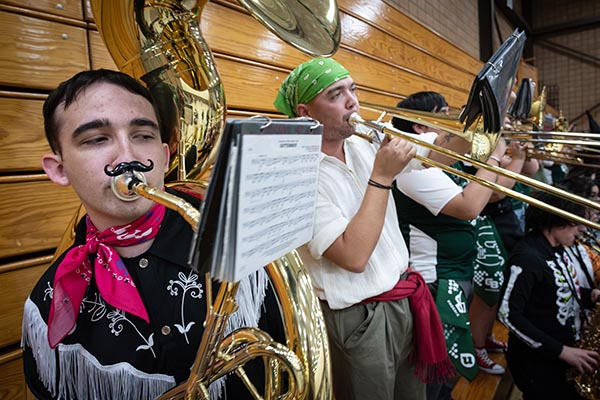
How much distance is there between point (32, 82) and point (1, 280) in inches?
21.7

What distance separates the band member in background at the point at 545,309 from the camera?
1.45 metres

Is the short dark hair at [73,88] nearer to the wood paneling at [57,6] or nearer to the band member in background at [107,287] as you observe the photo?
the band member in background at [107,287]

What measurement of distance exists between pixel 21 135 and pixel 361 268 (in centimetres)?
99

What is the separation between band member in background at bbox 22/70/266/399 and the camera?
24.9 inches

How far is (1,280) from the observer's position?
104cm

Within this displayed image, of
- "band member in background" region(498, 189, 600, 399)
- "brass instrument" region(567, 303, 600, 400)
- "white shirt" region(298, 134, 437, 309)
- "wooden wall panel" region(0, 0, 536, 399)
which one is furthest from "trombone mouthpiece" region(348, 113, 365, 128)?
"brass instrument" region(567, 303, 600, 400)

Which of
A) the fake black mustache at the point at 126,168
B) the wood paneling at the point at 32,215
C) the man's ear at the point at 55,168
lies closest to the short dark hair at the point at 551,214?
the fake black mustache at the point at 126,168

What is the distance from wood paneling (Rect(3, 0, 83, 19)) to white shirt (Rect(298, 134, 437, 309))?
90cm

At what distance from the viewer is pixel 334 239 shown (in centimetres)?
94

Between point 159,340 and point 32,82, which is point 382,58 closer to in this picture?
point 32,82

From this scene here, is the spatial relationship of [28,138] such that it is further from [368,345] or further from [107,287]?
[368,345]

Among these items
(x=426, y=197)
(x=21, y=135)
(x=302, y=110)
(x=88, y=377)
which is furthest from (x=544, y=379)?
(x=21, y=135)

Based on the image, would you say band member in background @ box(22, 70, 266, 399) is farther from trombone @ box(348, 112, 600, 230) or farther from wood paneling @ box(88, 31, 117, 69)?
wood paneling @ box(88, 31, 117, 69)

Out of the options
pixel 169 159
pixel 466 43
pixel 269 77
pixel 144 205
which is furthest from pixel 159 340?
pixel 466 43
